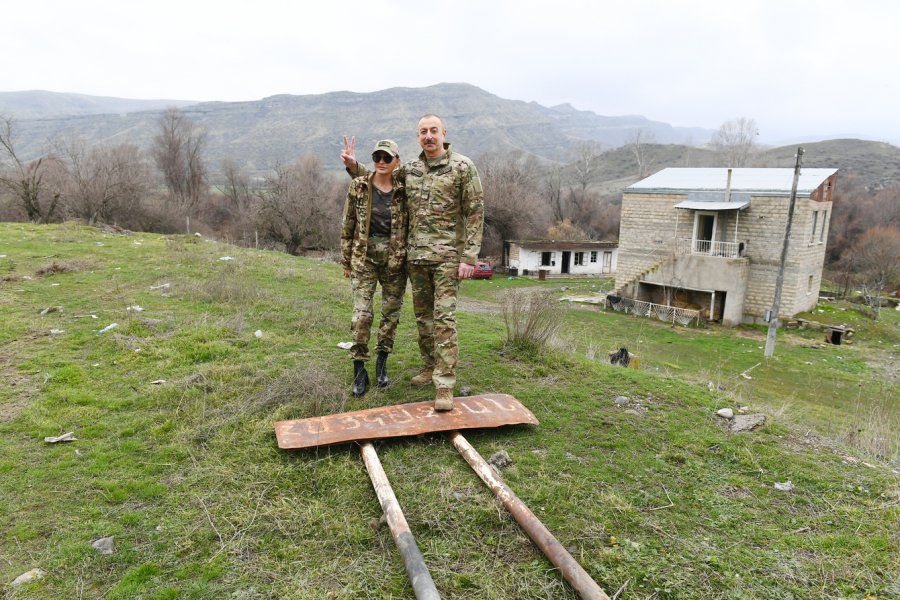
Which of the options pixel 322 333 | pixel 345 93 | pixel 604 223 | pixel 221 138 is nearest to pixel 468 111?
pixel 345 93

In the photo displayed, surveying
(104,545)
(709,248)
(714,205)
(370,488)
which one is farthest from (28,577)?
(709,248)

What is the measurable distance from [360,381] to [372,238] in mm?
1347

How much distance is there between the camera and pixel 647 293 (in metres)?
26.2

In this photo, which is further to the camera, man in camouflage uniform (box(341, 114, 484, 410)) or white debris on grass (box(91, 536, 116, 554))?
man in camouflage uniform (box(341, 114, 484, 410))

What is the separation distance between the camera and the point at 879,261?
34.9 metres

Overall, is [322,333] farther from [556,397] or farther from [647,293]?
[647,293]

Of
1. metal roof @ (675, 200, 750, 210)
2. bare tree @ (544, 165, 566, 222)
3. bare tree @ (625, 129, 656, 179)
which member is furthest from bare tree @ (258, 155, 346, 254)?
bare tree @ (625, 129, 656, 179)

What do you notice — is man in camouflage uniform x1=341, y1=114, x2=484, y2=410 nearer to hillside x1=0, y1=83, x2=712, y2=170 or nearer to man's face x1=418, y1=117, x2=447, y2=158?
man's face x1=418, y1=117, x2=447, y2=158

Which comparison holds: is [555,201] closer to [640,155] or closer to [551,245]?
[551,245]

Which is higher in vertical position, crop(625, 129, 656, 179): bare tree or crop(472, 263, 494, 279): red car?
crop(625, 129, 656, 179): bare tree

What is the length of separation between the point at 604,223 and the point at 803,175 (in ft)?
98.7

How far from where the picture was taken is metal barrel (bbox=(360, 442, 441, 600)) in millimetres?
2506

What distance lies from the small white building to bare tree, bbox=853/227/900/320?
51.2 feet

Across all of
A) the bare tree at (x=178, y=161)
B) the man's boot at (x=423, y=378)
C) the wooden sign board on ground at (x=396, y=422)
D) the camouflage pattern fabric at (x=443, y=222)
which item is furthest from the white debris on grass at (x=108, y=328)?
the bare tree at (x=178, y=161)
